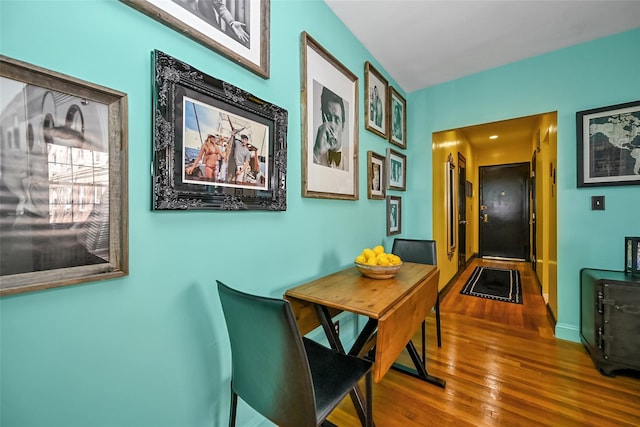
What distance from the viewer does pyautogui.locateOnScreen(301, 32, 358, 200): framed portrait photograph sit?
1632 mm

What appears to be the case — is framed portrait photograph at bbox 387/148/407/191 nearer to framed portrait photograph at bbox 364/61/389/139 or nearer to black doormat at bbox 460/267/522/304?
framed portrait photograph at bbox 364/61/389/139

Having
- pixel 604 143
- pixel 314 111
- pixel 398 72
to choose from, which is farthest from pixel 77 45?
pixel 604 143

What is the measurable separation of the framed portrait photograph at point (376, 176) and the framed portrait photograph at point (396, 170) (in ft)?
0.38

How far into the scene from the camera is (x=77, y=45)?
773 millimetres

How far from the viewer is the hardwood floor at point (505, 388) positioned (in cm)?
149

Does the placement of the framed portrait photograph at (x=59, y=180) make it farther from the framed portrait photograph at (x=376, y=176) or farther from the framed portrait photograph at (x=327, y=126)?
the framed portrait photograph at (x=376, y=176)

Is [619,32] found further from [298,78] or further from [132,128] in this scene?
[132,128]

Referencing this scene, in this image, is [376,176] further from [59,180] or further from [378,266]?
[59,180]

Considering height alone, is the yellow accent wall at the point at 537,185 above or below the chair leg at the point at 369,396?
above

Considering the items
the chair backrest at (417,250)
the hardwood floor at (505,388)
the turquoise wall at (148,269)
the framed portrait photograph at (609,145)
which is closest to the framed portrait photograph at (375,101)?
the turquoise wall at (148,269)

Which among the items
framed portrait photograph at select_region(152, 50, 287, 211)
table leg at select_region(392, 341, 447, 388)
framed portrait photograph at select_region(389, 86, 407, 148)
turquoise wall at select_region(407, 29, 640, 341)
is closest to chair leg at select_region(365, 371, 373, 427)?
table leg at select_region(392, 341, 447, 388)

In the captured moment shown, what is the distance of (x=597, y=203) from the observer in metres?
2.26

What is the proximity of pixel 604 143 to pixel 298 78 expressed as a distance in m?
2.57

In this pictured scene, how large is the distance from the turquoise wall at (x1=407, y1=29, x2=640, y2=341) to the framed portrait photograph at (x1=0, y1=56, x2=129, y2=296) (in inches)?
125
